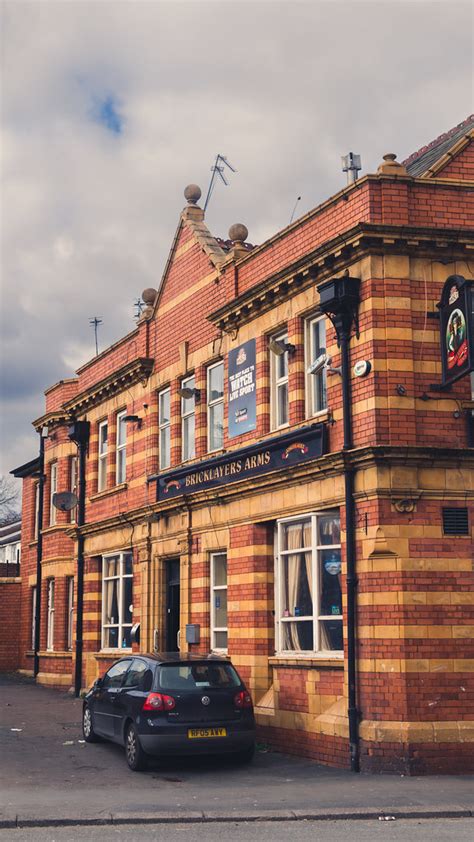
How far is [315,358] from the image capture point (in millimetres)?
15898

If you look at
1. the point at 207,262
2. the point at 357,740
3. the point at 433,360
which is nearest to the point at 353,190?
the point at 433,360

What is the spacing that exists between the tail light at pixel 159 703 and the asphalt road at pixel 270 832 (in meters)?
3.07

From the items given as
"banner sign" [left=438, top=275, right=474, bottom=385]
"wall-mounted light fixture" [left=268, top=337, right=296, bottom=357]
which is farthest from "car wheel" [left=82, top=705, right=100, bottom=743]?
"banner sign" [left=438, top=275, right=474, bottom=385]

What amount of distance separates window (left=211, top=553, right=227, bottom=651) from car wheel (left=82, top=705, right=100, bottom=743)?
9.25ft

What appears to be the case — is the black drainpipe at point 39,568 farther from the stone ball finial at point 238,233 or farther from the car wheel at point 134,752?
the car wheel at point 134,752

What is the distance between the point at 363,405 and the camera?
14.0m

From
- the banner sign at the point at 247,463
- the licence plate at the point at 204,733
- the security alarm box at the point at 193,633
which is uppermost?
the banner sign at the point at 247,463

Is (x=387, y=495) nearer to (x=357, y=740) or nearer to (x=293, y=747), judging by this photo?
(x=357, y=740)

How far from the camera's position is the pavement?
10.5 metres

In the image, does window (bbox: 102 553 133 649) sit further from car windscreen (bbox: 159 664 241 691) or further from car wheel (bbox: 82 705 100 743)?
car windscreen (bbox: 159 664 241 691)

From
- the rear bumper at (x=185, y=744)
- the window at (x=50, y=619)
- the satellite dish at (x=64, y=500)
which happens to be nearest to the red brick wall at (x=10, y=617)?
the window at (x=50, y=619)

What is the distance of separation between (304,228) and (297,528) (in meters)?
4.76

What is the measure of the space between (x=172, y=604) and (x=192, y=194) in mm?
8689

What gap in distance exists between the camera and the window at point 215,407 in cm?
1906
